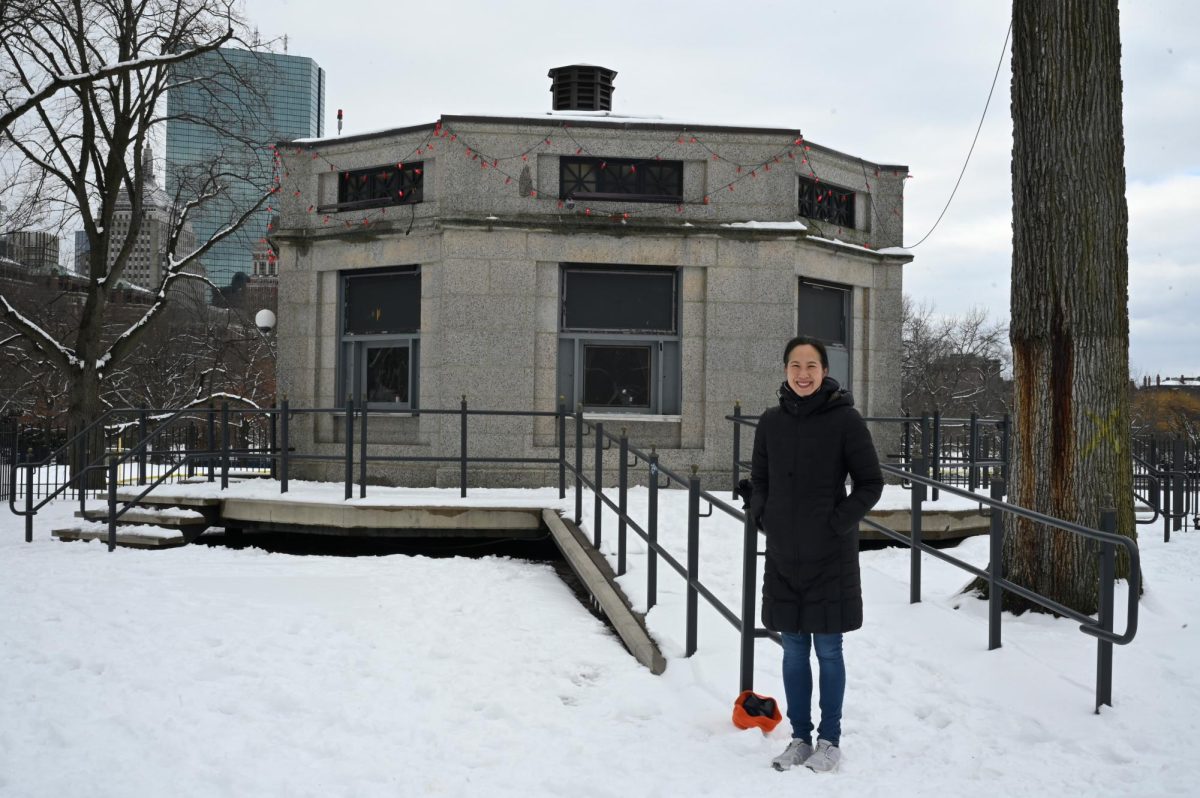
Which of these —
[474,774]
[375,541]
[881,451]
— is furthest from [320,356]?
[474,774]

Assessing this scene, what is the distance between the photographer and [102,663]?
650cm

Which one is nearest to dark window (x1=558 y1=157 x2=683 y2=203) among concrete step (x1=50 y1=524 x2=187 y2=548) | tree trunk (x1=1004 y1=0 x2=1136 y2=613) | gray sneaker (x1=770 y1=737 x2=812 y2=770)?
concrete step (x1=50 y1=524 x2=187 y2=548)

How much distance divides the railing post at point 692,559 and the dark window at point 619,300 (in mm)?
6963

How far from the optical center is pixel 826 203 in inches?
547

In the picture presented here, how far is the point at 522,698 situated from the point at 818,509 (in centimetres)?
244

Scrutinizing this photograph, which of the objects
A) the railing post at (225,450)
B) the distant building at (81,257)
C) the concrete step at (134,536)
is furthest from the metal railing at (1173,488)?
the distant building at (81,257)

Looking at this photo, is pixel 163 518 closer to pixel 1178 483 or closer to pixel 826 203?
pixel 826 203

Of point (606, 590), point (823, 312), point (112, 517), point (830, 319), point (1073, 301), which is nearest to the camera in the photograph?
point (1073, 301)

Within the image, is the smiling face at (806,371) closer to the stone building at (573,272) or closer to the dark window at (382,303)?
the stone building at (573,272)

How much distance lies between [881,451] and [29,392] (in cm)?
3589

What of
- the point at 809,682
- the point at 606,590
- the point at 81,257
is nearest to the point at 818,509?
the point at 809,682

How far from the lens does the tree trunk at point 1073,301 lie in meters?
7.16

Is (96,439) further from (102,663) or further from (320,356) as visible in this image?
(102,663)

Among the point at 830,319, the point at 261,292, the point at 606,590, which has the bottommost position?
the point at 606,590
